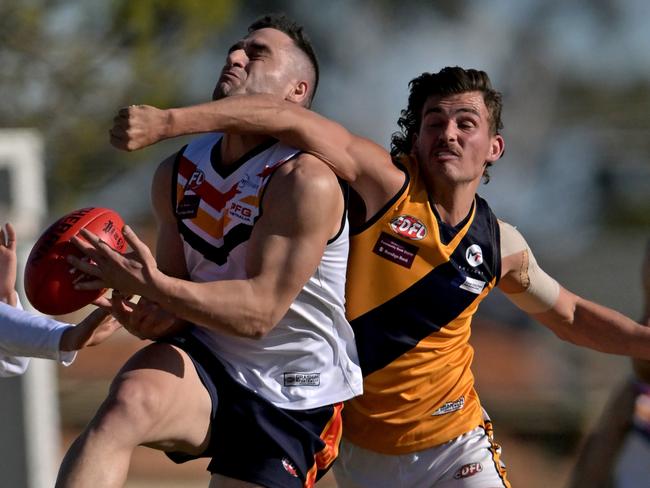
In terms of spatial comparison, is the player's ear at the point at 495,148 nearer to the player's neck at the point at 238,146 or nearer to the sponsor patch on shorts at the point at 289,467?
the player's neck at the point at 238,146

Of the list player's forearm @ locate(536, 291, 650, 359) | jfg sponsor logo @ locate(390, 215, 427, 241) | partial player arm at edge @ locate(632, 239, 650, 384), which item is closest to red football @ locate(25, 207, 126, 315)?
jfg sponsor logo @ locate(390, 215, 427, 241)

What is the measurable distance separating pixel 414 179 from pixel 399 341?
1.79ft

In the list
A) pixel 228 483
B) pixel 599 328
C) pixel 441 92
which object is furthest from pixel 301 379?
pixel 599 328

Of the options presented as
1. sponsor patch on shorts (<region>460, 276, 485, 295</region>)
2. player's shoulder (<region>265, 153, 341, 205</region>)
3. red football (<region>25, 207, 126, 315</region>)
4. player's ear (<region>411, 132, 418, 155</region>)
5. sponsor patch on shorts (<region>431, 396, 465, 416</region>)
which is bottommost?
sponsor patch on shorts (<region>431, 396, 465, 416</region>)

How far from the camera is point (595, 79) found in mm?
14234

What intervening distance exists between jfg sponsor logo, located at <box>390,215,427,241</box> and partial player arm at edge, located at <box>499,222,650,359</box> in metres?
0.45

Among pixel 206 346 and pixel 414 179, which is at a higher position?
pixel 414 179

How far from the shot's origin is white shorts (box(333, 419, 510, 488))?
4.25m

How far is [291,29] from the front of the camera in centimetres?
410

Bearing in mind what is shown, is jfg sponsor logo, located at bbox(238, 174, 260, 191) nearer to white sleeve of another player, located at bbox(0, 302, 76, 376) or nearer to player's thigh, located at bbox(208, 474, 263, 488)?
white sleeve of another player, located at bbox(0, 302, 76, 376)

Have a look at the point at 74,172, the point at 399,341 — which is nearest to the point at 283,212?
the point at 399,341

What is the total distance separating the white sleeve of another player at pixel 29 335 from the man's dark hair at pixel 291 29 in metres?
1.16

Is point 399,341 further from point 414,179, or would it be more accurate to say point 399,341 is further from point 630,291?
point 630,291

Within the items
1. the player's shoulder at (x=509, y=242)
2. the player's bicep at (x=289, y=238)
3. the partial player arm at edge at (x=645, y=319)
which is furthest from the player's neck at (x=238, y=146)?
the partial player arm at edge at (x=645, y=319)
